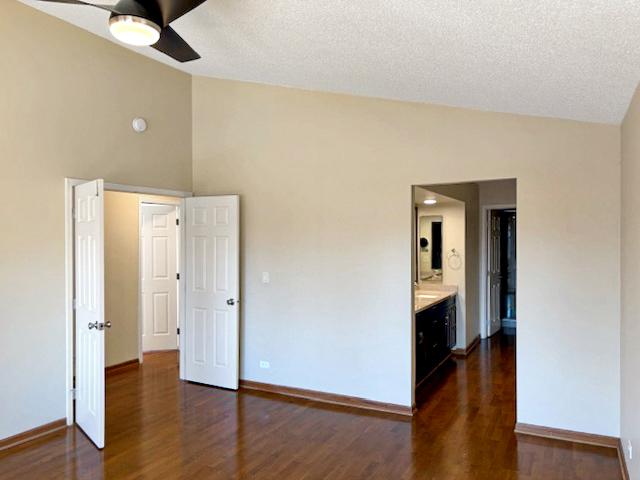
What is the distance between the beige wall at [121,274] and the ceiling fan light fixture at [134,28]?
3.58m

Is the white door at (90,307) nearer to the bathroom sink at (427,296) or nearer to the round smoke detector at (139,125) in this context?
the round smoke detector at (139,125)

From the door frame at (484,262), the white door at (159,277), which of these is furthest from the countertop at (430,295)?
the white door at (159,277)

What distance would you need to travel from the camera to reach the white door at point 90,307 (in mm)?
3512

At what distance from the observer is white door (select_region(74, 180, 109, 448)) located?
351 centimetres

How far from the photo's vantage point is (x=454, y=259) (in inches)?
251

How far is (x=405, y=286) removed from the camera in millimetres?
4188

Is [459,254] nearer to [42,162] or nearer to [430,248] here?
[430,248]

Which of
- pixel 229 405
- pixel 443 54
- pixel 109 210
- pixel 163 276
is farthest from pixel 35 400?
pixel 443 54

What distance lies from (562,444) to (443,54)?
298 centimetres

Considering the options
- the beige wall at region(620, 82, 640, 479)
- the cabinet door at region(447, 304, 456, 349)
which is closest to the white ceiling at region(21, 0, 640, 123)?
the beige wall at region(620, 82, 640, 479)

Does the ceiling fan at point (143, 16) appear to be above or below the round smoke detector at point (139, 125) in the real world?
below

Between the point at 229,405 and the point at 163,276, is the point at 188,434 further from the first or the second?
the point at 163,276

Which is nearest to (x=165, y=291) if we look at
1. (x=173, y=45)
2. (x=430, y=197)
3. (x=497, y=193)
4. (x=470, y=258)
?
(x=430, y=197)

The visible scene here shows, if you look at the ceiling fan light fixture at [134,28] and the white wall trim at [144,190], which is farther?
the white wall trim at [144,190]
